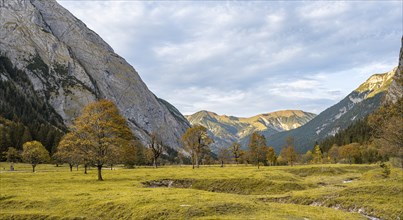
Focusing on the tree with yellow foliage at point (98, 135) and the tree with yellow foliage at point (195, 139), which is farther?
the tree with yellow foliage at point (195, 139)

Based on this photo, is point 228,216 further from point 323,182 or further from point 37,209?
point 323,182

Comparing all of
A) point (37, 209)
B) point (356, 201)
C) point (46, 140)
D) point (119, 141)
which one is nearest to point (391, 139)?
point (356, 201)

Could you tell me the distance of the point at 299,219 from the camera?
26453 mm

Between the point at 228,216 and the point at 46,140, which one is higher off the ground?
the point at 46,140

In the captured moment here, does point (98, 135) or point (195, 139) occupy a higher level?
point (195, 139)

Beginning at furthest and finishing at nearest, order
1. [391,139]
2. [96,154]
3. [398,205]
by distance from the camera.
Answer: [96,154] → [391,139] → [398,205]

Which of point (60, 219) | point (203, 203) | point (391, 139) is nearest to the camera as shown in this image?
point (60, 219)

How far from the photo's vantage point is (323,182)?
64.9 meters

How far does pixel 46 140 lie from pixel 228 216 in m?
191

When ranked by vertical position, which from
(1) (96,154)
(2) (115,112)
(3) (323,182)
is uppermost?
(2) (115,112)

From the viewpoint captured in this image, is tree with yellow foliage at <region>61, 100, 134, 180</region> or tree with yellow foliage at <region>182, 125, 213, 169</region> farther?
tree with yellow foliage at <region>182, 125, 213, 169</region>

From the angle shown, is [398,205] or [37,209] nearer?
[37,209]

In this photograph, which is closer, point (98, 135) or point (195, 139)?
point (98, 135)

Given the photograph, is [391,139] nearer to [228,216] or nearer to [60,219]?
[228,216]
